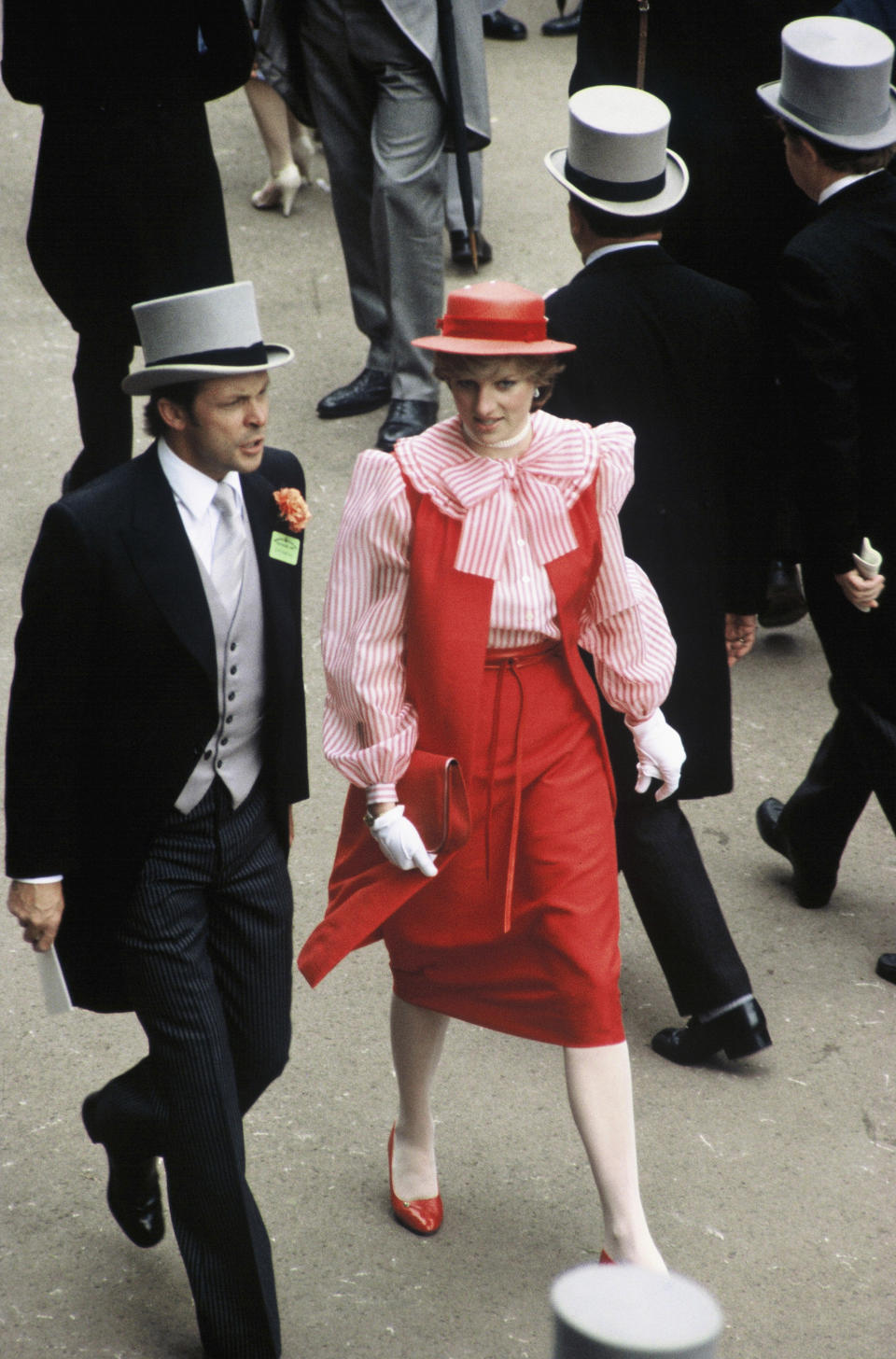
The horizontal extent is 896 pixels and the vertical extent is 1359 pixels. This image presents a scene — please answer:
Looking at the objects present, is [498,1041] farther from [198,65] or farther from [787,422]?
[198,65]

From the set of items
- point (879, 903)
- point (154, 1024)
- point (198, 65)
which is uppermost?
point (198, 65)

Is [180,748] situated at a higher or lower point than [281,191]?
higher

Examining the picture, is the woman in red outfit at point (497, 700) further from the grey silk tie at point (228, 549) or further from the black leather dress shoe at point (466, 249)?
the black leather dress shoe at point (466, 249)

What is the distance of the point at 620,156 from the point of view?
3.86 m

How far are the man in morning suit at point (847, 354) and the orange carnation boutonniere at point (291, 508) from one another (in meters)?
1.40

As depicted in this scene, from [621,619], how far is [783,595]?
2525 mm

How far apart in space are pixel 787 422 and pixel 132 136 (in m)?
Result: 2.34

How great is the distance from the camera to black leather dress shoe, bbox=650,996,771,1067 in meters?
4.01

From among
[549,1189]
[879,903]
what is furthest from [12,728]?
[879,903]

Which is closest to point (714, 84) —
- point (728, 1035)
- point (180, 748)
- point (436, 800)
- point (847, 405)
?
point (847, 405)

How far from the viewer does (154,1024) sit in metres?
3.08

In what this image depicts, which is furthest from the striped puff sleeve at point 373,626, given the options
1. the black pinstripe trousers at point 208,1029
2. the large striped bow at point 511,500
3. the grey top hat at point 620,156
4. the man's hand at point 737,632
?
the man's hand at point 737,632

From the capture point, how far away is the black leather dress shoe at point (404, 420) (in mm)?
6664

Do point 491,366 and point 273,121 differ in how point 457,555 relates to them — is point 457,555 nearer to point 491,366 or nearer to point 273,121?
point 491,366
